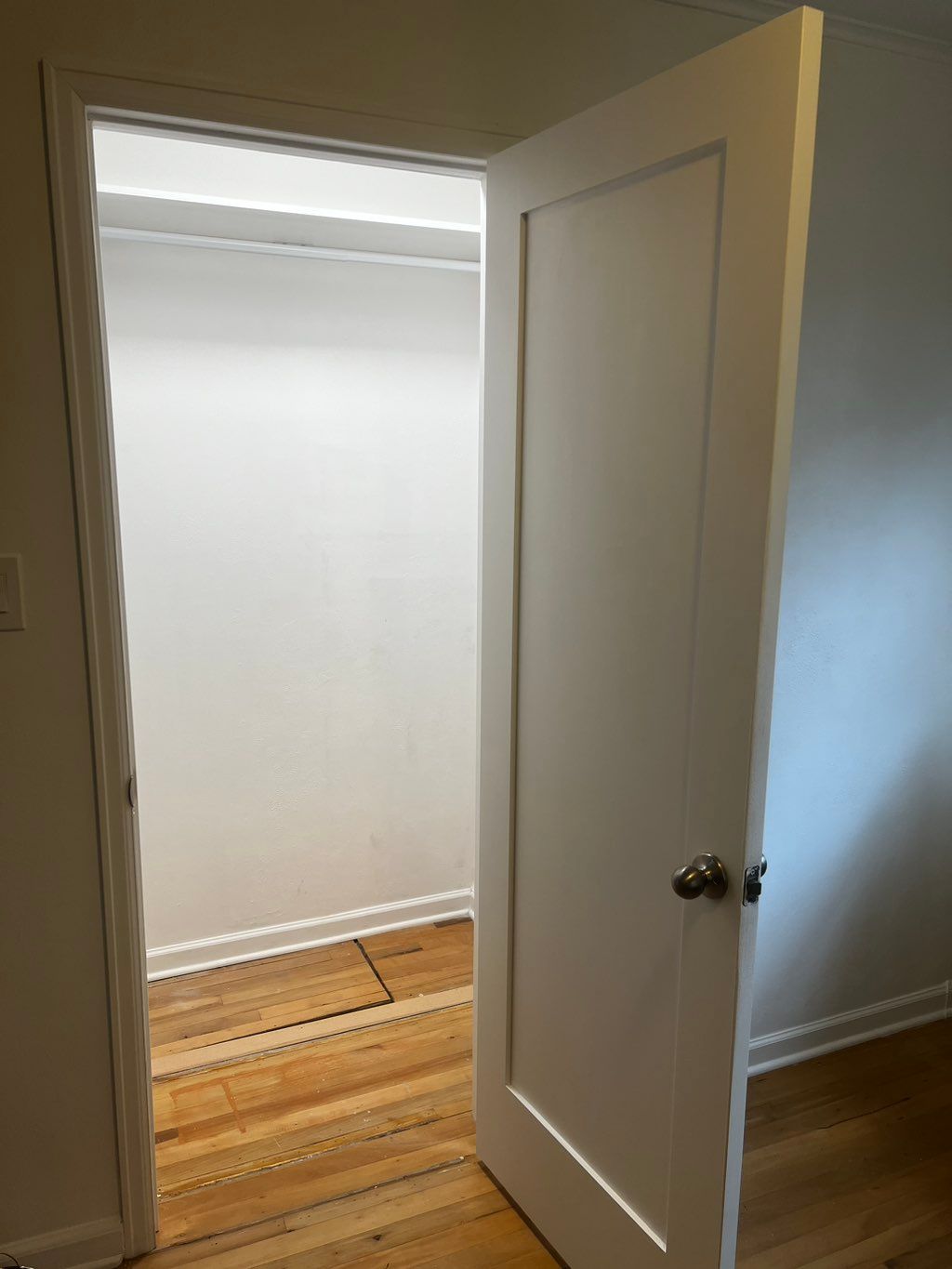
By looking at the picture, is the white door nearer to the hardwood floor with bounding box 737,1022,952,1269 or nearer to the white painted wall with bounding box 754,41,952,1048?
the hardwood floor with bounding box 737,1022,952,1269

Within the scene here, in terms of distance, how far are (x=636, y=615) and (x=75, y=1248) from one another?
1652 mm

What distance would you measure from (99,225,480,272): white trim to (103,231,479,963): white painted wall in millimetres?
30

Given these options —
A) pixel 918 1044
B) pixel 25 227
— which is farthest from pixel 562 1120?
pixel 25 227

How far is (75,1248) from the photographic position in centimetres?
183

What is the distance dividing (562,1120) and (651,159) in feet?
5.58

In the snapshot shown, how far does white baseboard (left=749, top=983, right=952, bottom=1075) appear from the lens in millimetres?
2445

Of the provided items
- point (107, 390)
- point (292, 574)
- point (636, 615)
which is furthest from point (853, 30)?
point (292, 574)

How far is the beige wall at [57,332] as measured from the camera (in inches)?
60.4

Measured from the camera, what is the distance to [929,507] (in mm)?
2344

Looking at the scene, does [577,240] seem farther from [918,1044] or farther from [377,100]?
[918,1044]

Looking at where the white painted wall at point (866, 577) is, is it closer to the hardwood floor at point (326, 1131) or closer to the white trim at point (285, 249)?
the hardwood floor at point (326, 1131)

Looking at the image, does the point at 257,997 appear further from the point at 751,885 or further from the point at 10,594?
the point at 751,885

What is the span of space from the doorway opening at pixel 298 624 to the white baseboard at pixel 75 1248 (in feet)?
1.17

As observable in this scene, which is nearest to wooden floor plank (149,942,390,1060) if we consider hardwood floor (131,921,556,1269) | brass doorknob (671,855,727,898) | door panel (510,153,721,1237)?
hardwood floor (131,921,556,1269)
